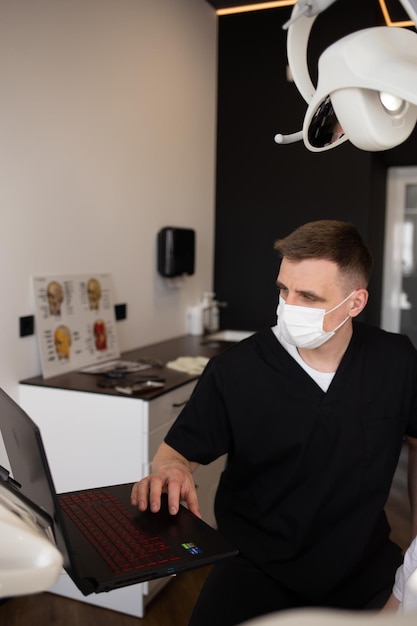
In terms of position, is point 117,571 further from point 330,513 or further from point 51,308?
point 51,308

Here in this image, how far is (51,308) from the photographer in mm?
2762

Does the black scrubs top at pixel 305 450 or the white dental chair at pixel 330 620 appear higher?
the white dental chair at pixel 330 620

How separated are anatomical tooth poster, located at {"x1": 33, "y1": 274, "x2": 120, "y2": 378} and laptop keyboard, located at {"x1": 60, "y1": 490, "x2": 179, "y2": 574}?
150 cm

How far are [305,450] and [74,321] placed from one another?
159cm

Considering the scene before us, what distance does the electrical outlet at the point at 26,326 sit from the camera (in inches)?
103

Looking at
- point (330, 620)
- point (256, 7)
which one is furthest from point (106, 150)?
point (330, 620)

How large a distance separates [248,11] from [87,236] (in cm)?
207

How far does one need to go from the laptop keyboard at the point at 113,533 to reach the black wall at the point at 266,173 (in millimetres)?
3071

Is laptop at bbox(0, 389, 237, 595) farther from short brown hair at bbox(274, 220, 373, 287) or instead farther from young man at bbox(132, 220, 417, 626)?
short brown hair at bbox(274, 220, 373, 287)

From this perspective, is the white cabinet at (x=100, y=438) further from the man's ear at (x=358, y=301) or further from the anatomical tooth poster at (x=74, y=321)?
the man's ear at (x=358, y=301)

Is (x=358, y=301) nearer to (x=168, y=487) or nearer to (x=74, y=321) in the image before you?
(x=168, y=487)

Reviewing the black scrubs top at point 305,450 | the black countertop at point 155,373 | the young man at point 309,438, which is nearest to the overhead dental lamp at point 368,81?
the young man at point 309,438

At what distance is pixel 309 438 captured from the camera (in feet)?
5.32

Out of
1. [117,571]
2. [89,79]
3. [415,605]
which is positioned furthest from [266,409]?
[89,79]
